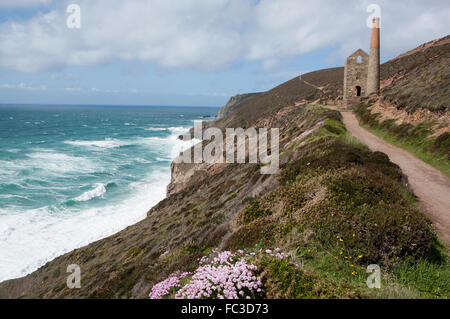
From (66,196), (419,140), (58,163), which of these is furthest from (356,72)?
(58,163)

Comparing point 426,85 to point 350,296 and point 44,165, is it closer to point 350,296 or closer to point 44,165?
point 350,296

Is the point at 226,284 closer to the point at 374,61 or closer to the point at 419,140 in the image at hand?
the point at 419,140

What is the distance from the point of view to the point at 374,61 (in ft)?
107

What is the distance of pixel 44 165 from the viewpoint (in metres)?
44.2

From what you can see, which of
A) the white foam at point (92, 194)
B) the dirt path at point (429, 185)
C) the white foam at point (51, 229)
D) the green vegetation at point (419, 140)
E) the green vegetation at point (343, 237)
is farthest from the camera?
the white foam at point (92, 194)

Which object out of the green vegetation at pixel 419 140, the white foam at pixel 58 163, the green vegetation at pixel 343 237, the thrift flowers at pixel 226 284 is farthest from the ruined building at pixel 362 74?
the white foam at pixel 58 163

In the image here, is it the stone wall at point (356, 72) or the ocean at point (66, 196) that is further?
the stone wall at point (356, 72)

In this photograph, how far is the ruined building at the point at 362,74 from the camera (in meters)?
32.5

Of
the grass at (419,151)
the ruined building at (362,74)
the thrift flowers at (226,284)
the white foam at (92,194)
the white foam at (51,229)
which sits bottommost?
the white foam at (51,229)

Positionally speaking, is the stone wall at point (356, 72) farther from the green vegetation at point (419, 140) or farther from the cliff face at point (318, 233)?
the cliff face at point (318, 233)

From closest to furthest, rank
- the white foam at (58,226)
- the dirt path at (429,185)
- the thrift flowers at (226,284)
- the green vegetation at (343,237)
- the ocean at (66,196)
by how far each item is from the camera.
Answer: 1. the thrift flowers at (226,284)
2. the green vegetation at (343,237)
3. the dirt path at (429,185)
4. the white foam at (58,226)
5. the ocean at (66,196)

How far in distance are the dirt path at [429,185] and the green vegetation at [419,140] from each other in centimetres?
43
